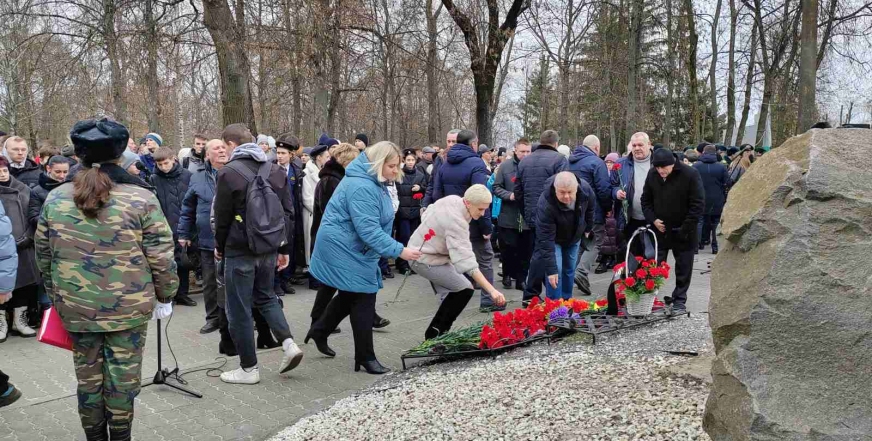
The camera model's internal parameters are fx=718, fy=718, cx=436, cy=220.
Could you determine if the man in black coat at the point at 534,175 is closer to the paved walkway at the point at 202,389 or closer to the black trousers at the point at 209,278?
the paved walkway at the point at 202,389

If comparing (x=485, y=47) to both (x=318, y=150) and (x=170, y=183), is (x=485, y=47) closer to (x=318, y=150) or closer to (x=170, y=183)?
(x=318, y=150)

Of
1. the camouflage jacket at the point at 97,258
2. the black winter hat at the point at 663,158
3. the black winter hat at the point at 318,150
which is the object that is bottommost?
the camouflage jacket at the point at 97,258

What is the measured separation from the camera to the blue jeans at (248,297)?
5.52m

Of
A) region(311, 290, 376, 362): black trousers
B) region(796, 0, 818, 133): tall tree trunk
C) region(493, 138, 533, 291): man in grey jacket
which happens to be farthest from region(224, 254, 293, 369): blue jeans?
region(796, 0, 818, 133): tall tree trunk

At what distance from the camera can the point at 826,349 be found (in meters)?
2.99

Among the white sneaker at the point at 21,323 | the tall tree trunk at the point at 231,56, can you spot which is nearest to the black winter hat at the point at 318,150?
the tall tree trunk at the point at 231,56

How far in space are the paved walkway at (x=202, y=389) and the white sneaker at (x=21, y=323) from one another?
0.48ft

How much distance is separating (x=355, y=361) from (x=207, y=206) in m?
2.41

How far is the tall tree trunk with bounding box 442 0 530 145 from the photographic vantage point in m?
14.8

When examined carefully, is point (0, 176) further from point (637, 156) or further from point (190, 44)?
point (190, 44)

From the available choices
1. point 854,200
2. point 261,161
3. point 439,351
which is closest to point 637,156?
point 439,351

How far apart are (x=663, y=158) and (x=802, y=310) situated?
4670 millimetres

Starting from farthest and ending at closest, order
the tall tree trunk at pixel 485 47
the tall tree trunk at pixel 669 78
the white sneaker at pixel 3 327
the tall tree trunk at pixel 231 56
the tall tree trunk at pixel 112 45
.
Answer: the tall tree trunk at pixel 669 78
the tall tree trunk at pixel 485 47
the tall tree trunk at pixel 112 45
the tall tree trunk at pixel 231 56
the white sneaker at pixel 3 327

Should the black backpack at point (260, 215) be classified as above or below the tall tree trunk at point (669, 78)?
below
